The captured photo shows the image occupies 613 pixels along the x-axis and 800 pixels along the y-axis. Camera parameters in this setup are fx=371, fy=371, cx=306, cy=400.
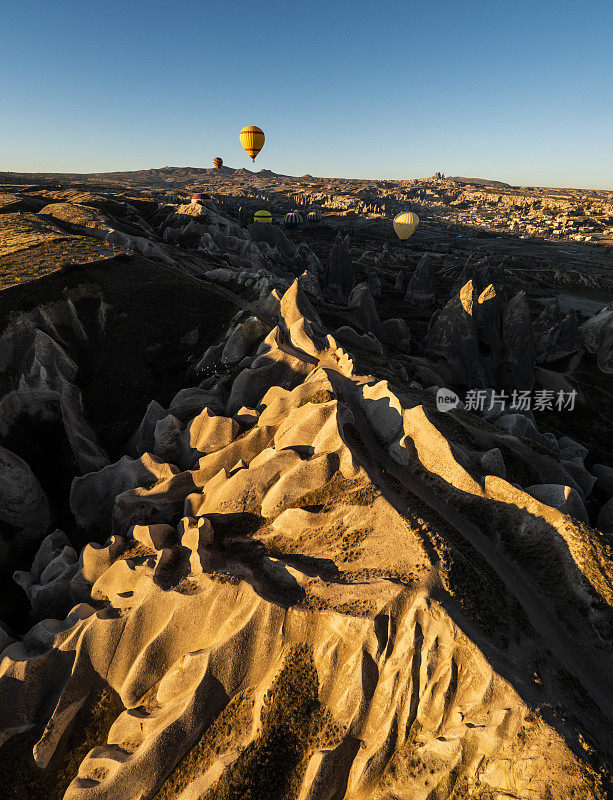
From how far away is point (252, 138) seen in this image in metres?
91.9

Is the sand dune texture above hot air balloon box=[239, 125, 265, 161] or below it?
below

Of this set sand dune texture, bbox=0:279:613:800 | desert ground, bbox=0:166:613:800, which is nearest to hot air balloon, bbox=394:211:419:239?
desert ground, bbox=0:166:613:800

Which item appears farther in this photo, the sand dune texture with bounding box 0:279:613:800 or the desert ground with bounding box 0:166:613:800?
the desert ground with bounding box 0:166:613:800

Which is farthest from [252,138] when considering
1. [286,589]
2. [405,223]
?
[286,589]

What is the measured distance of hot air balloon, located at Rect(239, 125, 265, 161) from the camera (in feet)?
301

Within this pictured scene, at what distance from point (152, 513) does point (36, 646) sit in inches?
376

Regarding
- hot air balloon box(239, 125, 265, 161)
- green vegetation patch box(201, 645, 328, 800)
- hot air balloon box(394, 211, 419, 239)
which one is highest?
hot air balloon box(239, 125, 265, 161)

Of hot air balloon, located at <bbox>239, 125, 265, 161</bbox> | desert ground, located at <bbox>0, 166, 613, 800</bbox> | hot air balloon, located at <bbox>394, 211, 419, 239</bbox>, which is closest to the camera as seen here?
desert ground, located at <bbox>0, 166, 613, 800</bbox>

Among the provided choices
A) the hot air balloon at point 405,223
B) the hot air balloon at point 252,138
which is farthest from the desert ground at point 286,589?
the hot air balloon at point 405,223

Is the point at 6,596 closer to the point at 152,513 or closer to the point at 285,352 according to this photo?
the point at 152,513

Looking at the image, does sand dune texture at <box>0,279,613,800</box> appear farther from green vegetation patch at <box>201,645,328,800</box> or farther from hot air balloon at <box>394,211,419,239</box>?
hot air balloon at <box>394,211,419,239</box>

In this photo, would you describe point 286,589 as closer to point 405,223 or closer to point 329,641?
point 329,641

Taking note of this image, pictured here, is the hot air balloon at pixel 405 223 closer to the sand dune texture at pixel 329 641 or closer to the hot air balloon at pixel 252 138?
the hot air balloon at pixel 252 138

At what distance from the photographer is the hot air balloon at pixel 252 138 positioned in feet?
301
